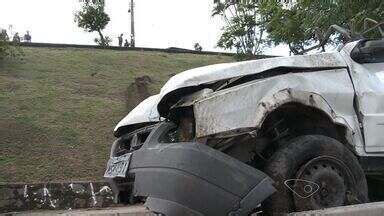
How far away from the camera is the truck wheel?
397 cm

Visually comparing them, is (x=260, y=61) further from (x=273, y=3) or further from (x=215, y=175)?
(x=273, y=3)

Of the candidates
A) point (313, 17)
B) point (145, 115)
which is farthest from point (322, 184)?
point (313, 17)

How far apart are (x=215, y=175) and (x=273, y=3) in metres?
6.73

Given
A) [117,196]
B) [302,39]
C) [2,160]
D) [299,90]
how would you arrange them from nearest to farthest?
[299,90]
[117,196]
[2,160]
[302,39]

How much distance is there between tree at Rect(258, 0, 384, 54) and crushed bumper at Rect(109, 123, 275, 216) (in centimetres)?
246

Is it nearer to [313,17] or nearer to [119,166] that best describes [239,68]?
[119,166]

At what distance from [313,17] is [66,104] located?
231 inches

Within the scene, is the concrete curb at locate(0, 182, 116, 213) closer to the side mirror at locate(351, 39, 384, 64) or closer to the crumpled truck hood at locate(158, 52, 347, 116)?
the crumpled truck hood at locate(158, 52, 347, 116)

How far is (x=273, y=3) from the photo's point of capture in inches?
390

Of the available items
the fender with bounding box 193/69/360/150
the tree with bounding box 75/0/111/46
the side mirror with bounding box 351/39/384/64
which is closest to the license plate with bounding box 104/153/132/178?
the fender with bounding box 193/69/360/150

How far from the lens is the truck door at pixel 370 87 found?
441cm

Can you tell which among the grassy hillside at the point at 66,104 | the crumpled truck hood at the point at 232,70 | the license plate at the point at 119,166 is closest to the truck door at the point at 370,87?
the crumpled truck hood at the point at 232,70

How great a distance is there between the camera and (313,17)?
8.67 m

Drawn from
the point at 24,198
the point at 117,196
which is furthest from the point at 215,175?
the point at 24,198
